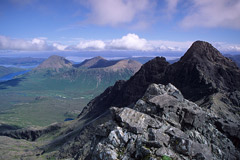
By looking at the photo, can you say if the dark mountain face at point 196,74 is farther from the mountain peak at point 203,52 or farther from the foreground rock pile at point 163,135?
the foreground rock pile at point 163,135

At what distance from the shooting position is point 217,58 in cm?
17288

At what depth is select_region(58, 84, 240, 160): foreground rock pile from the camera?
76.2 ft

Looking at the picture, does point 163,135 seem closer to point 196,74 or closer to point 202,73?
point 202,73

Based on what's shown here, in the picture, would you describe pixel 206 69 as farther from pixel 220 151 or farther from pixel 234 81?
pixel 220 151

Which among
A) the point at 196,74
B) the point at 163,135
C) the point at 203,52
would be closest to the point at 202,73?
the point at 196,74

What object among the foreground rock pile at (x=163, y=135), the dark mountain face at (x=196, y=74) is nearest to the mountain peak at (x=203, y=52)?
the dark mountain face at (x=196, y=74)

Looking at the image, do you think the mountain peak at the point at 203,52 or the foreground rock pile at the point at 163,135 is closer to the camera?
the foreground rock pile at the point at 163,135

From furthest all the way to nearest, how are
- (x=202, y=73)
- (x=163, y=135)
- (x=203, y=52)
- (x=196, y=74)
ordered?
(x=203, y=52), (x=196, y=74), (x=202, y=73), (x=163, y=135)

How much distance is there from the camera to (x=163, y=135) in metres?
25.3

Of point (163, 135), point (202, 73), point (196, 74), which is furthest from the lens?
point (196, 74)

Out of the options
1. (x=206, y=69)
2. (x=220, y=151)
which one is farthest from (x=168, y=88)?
(x=206, y=69)

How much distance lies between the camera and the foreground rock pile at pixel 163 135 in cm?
2322

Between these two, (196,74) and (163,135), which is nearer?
(163,135)

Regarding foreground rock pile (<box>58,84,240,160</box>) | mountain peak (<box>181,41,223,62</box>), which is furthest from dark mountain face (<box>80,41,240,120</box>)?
foreground rock pile (<box>58,84,240,160</box>)
